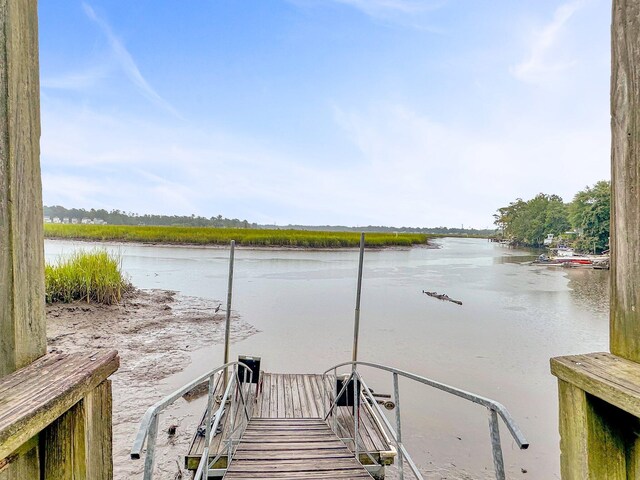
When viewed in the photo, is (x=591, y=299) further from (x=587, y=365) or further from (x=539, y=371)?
(x=587, y=365)

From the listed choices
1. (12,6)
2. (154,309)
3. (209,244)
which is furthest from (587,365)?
(209,244)

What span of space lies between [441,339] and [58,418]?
7827 millimetres

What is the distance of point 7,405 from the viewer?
1.92 ft

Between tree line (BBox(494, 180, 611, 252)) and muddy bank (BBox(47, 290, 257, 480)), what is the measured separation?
23961 mm

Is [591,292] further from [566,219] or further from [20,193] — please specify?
[566,219]

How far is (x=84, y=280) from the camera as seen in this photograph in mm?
8023

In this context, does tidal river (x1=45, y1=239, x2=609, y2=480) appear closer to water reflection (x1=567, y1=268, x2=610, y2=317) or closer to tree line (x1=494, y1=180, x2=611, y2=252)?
water reflection (x1=567, y1=268, x2=610, y2=317)

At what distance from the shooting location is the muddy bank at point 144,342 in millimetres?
3369

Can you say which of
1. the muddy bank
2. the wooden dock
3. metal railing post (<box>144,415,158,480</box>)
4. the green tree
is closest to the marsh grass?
the muddy bank

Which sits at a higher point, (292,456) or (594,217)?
(594,217)

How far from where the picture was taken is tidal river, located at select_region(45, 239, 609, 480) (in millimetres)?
3795

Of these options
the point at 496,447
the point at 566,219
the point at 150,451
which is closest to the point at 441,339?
the point at 496,447

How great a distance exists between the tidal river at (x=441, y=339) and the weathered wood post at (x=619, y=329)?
9.66 feet

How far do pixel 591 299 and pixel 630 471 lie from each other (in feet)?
48.5
